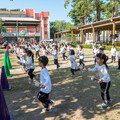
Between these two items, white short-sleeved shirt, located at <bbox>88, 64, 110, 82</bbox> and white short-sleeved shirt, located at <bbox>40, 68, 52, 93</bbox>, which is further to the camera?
white short-sleeved shirt, located at <bbox>88, 64, 110, 82</bbox>

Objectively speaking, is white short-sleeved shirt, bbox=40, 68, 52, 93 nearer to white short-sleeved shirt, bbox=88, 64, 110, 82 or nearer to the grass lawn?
the grass lawn

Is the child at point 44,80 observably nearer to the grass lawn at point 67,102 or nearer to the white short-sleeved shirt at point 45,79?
the white short-sleeved shirt at point 45,79

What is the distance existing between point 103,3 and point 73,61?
27841mm

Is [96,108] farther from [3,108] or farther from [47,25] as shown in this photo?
[47,25]

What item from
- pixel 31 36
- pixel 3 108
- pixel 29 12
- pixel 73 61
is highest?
pixel 29 12

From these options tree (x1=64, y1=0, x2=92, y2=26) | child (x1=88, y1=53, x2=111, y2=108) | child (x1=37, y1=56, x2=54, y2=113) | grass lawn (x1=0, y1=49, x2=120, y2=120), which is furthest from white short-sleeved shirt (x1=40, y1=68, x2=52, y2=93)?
tree (x1=64, y1=0, x2=92, y2=26)

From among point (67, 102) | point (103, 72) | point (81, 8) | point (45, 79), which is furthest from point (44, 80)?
point (81, 8)

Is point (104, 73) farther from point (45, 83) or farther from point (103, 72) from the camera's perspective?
point (45, 83)

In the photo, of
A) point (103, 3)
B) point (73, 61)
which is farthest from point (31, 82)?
point (103, 3)

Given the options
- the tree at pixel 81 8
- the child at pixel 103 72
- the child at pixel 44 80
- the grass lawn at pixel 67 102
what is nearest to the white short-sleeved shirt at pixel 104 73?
the child at pixel 103 72

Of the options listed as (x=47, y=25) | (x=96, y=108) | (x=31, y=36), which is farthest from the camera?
(x=47, y=25)

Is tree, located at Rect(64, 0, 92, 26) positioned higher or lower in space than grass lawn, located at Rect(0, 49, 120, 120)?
higher

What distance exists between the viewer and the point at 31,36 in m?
50.1

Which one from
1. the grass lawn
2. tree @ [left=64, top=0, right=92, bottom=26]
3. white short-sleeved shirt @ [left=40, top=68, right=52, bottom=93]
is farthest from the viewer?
tree @ [left=64, top=0, right=92, bottom=26]
